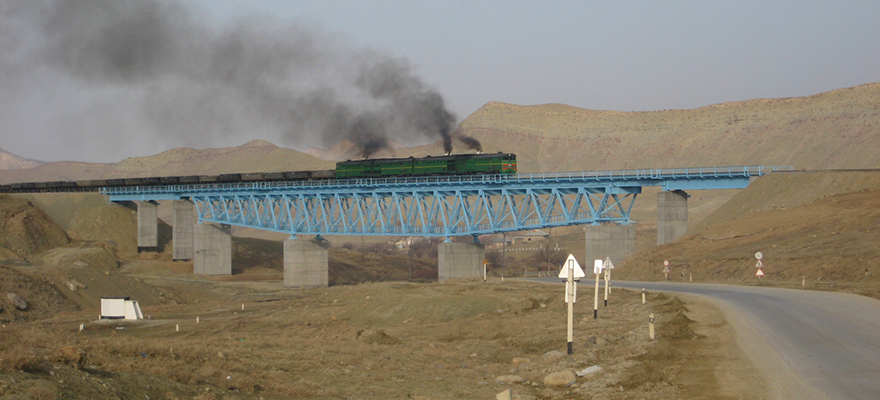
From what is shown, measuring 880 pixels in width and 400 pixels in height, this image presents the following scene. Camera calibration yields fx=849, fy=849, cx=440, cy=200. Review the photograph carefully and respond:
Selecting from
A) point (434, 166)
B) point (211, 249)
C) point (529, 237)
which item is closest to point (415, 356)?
point (434, 166)

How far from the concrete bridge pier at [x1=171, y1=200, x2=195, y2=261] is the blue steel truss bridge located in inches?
48.6

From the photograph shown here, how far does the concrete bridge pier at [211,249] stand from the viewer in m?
103

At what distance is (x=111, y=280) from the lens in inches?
2579

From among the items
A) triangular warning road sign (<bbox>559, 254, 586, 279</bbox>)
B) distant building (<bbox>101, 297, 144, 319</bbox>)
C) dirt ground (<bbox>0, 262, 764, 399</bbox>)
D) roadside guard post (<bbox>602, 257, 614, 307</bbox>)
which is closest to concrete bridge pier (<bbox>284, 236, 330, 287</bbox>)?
distant building (<bbox>101, 297, 144, 319</bbox>)

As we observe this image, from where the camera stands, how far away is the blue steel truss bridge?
2945 inches

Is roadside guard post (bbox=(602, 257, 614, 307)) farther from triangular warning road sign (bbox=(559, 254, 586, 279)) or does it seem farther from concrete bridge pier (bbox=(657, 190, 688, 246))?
concrete bridge pier (bbox=(657, 190, 688, 246))

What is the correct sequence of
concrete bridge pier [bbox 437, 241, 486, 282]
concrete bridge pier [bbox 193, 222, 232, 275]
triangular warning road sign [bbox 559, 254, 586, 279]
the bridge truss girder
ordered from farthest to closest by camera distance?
concrete bridge pier [bbox 193, 222, 232, 275] < concrete bridge pier [bbox 437, 241, 486, 282] < the bridge truss girder < triangular warning road sign [bbox 559, 254, 586, 279]

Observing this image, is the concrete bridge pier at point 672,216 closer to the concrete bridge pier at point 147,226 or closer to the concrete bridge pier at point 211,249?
the concrete bridge pier at point 211,249

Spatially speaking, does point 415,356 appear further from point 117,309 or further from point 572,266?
point 117,309

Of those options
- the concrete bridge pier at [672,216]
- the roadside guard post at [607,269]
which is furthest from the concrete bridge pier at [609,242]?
the roadside guard post at [607,269]

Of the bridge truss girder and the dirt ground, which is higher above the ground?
the bridge truss girder

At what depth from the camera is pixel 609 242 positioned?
74750 mm

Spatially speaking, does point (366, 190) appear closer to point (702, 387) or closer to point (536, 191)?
point (536, 191)

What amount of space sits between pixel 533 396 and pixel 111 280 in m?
53.6
